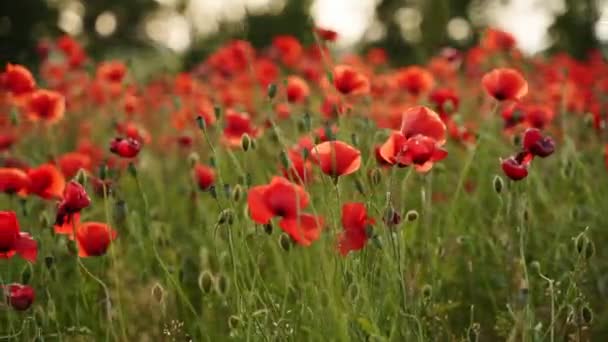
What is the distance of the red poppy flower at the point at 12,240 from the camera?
5.82 ft

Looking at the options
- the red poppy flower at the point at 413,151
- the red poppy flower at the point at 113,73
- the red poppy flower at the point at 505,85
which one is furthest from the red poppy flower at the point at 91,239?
the red poppy flower at the point at 113,73

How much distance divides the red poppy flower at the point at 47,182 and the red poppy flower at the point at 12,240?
404 mm

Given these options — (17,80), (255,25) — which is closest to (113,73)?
(17,80)

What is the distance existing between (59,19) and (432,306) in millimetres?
10388

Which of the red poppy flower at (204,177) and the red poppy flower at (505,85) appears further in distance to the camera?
the red poppy flower at (204,177)

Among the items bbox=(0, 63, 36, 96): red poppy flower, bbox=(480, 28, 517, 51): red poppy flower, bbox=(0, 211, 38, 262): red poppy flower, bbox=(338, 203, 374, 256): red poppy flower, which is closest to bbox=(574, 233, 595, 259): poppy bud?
bbox=(338, 203, 374, 256): red poppy flower

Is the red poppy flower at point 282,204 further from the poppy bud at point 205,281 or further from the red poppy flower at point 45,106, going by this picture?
the red poppy flower at point 45,106

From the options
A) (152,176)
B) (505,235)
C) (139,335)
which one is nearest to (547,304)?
(505,235)

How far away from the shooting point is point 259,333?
185cm

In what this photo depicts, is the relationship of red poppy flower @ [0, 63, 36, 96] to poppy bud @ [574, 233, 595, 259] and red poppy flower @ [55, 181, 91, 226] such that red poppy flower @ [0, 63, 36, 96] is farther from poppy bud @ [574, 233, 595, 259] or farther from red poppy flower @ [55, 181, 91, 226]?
poppy bud @ [574, 233, 595, 259]

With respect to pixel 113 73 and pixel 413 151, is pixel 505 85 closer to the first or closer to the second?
pixel 413 151

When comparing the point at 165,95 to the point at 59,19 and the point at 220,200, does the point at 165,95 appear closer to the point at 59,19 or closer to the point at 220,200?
the point at 220,200

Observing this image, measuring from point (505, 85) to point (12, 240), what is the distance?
1299mm

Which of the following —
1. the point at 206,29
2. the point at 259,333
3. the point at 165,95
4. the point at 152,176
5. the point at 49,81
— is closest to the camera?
the point at 259,333
